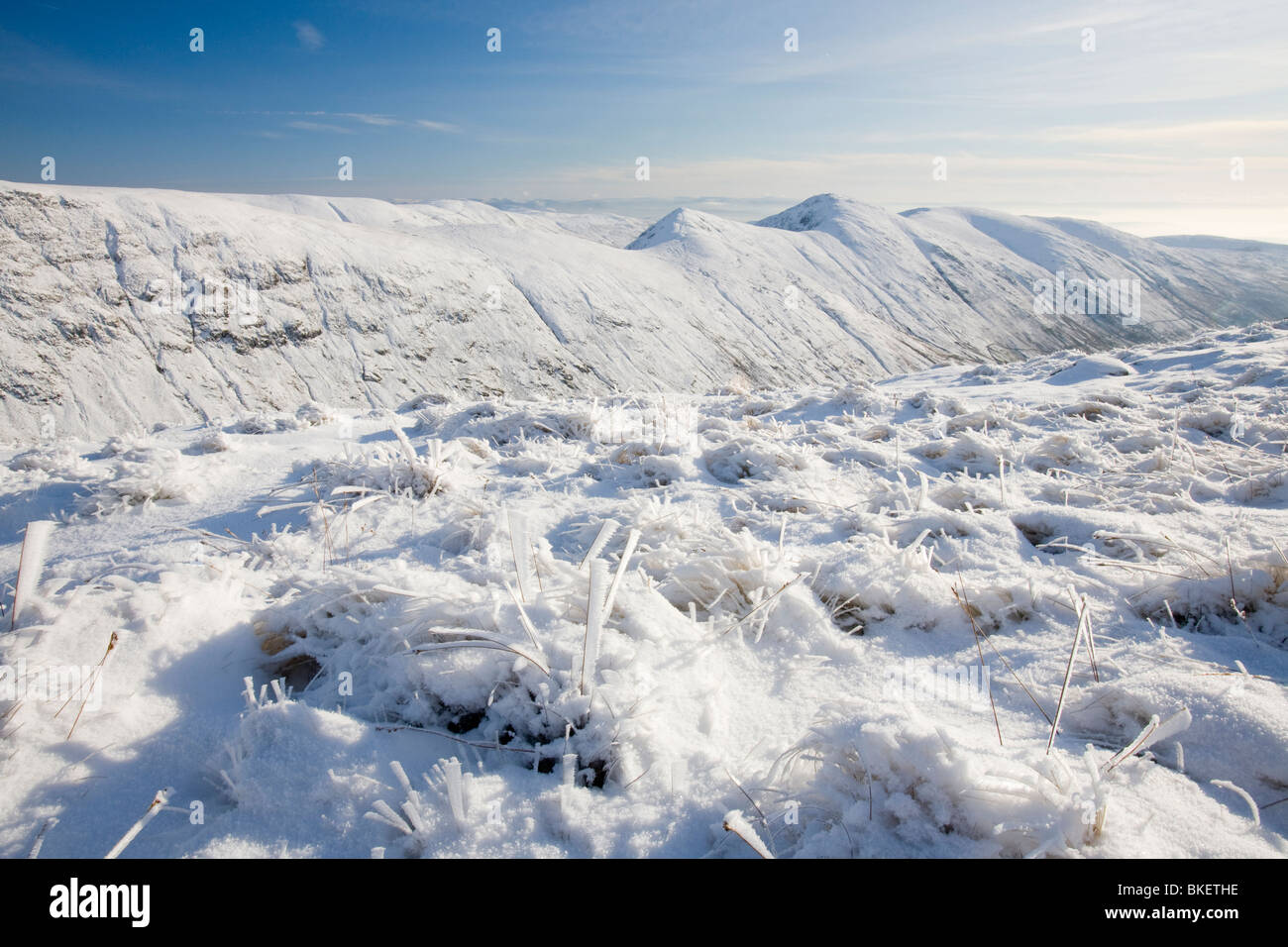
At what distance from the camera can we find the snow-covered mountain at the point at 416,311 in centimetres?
3488

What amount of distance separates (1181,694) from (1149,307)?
12658cm

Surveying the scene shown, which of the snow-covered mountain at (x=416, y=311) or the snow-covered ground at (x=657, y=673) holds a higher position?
the snow-covered mountain at (x=416, y=311)

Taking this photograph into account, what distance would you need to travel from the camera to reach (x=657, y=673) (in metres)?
1.71

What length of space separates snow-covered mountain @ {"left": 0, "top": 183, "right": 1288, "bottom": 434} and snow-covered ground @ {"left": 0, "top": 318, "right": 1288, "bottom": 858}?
14.2 meters

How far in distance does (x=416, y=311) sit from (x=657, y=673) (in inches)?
1921

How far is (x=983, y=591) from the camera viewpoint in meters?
2.28

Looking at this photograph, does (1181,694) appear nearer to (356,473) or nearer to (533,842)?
(533,842)

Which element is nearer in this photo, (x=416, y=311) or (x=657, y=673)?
(x=657, y=673)

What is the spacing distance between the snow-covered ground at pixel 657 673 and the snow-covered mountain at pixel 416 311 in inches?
560

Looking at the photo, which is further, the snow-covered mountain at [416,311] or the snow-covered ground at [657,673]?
the snow-covered mountain at [416,311]

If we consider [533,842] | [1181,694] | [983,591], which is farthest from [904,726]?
[983,591]

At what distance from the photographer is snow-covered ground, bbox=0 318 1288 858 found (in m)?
1.24

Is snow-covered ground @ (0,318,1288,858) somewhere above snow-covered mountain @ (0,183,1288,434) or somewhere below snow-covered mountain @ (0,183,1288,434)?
below

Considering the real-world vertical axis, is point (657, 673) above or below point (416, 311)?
below
